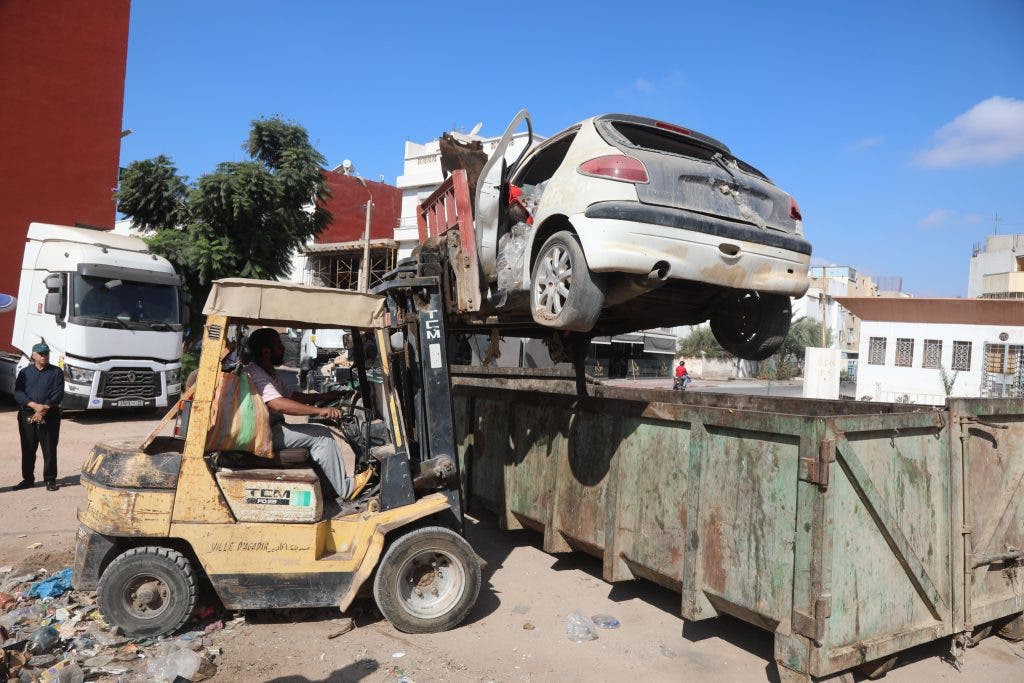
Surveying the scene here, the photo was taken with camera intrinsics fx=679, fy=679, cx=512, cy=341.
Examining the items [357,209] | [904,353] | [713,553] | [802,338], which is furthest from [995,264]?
[713,553]

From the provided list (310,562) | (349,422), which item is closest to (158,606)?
(310,562)

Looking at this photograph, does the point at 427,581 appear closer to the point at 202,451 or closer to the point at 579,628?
the point at 579,628

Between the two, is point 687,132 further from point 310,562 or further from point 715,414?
point 310,562

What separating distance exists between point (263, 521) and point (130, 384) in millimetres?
10352

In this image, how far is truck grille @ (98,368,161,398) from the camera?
41.5ft

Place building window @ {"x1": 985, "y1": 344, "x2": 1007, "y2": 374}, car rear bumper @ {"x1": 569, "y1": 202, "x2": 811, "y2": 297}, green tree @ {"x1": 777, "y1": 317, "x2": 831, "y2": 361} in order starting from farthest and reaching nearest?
green tree @ {"x1": 777, "y1": 317, "x2": 831, "y2": 361}
building window @ {"x1": 985, "y1": 344, "x2": 1007, "y2": 374}
car rear bumper @ {"x1": 569, "y1": 202, "x2": 811, "y2": 297}

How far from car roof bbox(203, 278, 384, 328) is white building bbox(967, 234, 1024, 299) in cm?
3793

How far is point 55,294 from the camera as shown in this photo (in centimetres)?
1234

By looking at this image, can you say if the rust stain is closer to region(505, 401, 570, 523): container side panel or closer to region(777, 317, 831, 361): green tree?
region(505, 401, 570, 523): container side panel

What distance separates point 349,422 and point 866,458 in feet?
11.4

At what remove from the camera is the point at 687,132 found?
4.76 meters

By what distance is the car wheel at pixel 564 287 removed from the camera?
4.06 meters

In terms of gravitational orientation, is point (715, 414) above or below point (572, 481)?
above

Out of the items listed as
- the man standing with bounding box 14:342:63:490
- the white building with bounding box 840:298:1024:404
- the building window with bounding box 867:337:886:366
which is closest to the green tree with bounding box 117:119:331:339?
the man standing with bounding box 14:342:63:490
